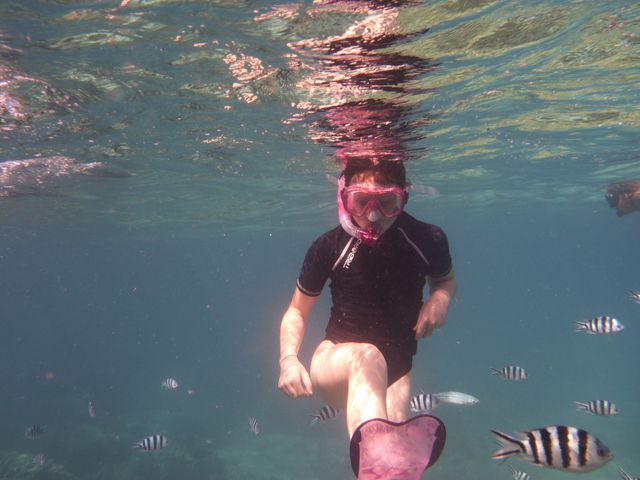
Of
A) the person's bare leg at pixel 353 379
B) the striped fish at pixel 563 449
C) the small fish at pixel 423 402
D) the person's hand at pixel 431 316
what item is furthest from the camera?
the small fish at pixel 423 402

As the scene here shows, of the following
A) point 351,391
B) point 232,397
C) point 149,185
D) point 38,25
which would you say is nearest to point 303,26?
point 38,25

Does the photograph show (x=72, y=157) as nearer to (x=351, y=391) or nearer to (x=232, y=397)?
(x=351, y=391)

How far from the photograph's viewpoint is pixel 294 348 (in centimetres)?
530

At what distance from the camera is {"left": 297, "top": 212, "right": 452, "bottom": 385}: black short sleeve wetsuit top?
5.59m

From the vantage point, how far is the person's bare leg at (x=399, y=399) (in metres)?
5.19

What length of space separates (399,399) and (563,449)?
2.38 metres

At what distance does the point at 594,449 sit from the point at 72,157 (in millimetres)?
18478

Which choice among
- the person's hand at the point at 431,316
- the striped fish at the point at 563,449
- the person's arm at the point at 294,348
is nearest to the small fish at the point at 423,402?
the person's hand at the point at 431,316

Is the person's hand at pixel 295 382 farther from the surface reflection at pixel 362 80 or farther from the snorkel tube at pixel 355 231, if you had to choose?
the surface reflection at pixel 362 80

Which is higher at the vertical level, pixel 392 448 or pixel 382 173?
pixel 382 173

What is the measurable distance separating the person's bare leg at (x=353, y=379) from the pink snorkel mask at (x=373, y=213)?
1439 mm

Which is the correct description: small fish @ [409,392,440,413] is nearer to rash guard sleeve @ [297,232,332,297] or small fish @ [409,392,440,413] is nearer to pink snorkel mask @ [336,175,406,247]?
rash guard sleeve @ [297,232,332,297]

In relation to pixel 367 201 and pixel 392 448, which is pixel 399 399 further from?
pixel 367 201

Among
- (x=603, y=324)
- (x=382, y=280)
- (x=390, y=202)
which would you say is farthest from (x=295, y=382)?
(x=603, y=324)
